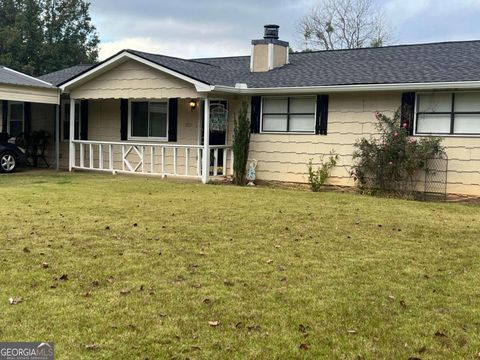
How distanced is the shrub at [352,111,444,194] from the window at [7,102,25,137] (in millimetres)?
11330

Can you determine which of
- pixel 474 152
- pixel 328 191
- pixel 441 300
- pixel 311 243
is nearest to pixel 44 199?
pixel 311 243

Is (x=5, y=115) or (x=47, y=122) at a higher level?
(x=5, y=115)

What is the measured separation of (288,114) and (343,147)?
1.60m

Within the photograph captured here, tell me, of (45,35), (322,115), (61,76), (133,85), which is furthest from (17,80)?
(45,35)

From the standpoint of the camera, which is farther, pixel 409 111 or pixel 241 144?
pixel 241 144

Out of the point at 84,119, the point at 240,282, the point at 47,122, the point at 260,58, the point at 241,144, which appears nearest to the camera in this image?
the point at 240,282

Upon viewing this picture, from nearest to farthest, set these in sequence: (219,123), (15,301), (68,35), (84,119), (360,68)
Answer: (15,301) < (360,68) < (219,123) < (84,119) < (68,35)

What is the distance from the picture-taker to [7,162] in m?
14.9

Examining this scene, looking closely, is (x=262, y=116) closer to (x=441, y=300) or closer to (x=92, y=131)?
(x=92, y=131)

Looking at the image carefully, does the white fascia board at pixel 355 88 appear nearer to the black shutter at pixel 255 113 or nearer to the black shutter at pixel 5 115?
the black shutter at pixel 255 113

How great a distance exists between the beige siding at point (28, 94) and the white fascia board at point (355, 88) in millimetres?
5367

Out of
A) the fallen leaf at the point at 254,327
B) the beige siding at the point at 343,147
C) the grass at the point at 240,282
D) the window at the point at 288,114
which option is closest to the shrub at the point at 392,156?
the beige siding at the point at 343,147

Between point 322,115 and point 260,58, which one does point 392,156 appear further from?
point 260,58

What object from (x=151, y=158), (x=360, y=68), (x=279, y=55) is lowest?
(x=151, y=158)
